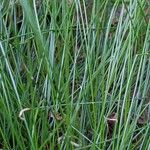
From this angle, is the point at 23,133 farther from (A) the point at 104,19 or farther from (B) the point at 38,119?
(A) the point at 104,19

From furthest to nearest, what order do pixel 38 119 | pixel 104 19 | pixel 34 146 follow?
pixel 104 19 → pixel 38 119 → pixel 34 146

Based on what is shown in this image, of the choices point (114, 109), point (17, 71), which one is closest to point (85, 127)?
point (114, 109)

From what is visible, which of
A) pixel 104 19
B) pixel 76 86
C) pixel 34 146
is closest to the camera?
pixel 34 146

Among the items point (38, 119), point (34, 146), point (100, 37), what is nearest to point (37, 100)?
point (38, 119)

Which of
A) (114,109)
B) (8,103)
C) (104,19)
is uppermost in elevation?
(104,19)

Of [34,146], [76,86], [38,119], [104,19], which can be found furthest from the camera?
[104,19]

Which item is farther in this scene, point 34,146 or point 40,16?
point 40,16

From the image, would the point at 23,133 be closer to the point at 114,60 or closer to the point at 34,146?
the point at 34,146

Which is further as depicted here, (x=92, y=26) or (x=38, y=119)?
(x=92, y=26)

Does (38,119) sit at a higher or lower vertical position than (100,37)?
lower
